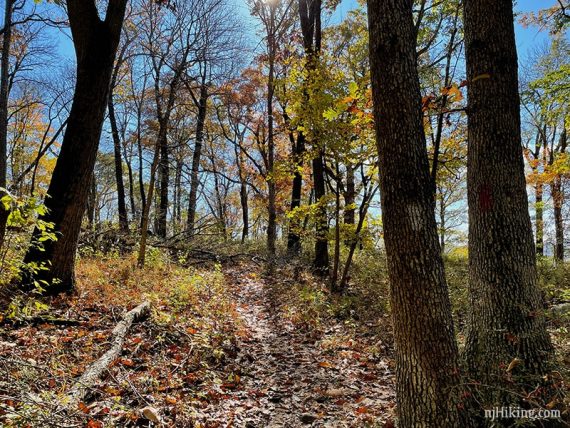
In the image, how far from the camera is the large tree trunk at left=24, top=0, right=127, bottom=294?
17.8 ft

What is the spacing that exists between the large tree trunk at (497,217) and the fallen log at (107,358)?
3531 millimetres

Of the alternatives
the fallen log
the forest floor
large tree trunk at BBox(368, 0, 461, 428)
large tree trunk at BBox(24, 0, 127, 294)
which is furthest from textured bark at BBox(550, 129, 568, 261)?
large tree trunk at BBox(24, 0, 127, 294)

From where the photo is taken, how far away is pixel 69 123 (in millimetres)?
5555

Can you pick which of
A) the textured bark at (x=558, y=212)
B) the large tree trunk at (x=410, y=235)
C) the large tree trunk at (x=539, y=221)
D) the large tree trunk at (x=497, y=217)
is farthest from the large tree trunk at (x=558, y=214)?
the large tree trunk at (x=410, y=235)

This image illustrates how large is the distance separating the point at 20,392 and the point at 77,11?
5.44m

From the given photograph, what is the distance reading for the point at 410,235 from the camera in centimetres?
261

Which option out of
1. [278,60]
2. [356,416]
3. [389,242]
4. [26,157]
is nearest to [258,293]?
[356,416]

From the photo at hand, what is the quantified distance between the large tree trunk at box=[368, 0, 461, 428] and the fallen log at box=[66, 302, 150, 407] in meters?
2.73

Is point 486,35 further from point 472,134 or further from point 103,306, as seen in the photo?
point 103,306

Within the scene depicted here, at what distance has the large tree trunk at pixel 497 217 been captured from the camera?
10.5 ft

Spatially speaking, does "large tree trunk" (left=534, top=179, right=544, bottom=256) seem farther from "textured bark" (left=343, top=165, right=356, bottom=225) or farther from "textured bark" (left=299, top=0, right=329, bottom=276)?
"textured bark" (left=299, top=0, right=329, bottom=276)

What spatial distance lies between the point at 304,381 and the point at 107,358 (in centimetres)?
231

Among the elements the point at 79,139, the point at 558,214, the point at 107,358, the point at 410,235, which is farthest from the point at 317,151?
the point at 558,214

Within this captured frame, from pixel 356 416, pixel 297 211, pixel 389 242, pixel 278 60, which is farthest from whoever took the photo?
pixel 278 60
